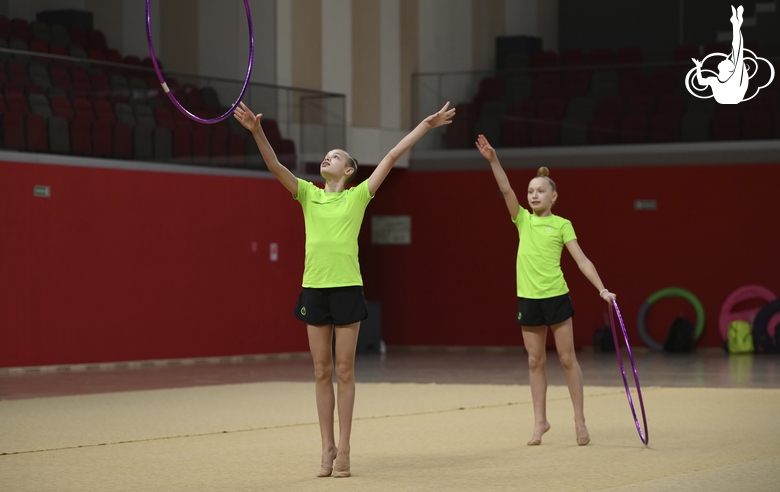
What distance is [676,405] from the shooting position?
26.2ft

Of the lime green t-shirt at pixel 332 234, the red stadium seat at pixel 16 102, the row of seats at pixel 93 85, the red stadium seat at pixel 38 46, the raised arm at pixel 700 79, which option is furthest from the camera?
the raised arm at pixel 700 79

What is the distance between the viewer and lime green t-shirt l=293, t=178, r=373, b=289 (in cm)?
511

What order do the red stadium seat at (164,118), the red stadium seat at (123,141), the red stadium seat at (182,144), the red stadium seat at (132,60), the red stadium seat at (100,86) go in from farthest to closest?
the red stadium seat at (132,60), the red stadium seat at (182,144), the red stadium seat at (164,118), the red stadium seat at (123,141), the red stadium seat at (100,86)

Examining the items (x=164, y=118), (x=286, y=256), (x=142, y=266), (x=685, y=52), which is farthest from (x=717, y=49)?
(x=142, y=266)

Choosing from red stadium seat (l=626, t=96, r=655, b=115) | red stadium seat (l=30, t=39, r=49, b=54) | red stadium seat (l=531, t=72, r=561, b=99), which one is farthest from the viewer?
red stadium seat (l=531, t=72, r=561, b=99)

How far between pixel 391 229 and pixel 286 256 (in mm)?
2325

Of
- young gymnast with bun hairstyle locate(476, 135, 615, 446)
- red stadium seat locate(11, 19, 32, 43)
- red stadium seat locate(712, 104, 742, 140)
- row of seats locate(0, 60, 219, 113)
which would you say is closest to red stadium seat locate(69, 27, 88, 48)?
red stadium seat locate(11, 19, 32, 43)

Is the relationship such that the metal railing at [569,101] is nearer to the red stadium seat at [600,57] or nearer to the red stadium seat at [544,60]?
the red stadium seat at [544,60]

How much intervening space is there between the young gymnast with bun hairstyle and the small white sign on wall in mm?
10168

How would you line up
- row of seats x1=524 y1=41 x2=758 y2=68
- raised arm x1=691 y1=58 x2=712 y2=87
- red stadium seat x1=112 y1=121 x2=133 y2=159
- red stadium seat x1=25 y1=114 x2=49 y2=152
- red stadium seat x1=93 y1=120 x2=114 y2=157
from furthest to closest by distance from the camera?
row of seats x1=524 y1=41 x2=758 y2=68 < raised arm x1=691 y1=58 x2=712 y2=87 < red stadium seat x1=112 y1=121 x2=133 y2=159 < red stadium seat x1=93 y1=120 x2=114 y2=157 < red stadium seat x1=25 y1=114 x2=49 y2=152

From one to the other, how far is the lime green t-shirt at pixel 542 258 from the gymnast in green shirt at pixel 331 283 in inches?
48.3

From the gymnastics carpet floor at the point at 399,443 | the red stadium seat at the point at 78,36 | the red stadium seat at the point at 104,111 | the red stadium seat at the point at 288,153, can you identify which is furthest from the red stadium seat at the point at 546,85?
the gymnastics carpet floor at the point at 399,443

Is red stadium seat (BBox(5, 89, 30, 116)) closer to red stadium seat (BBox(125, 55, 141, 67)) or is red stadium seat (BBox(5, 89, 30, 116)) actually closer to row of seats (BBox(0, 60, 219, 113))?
row of seats (BBox(0, 60, 219, 113))

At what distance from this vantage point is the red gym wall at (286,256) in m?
12.2
